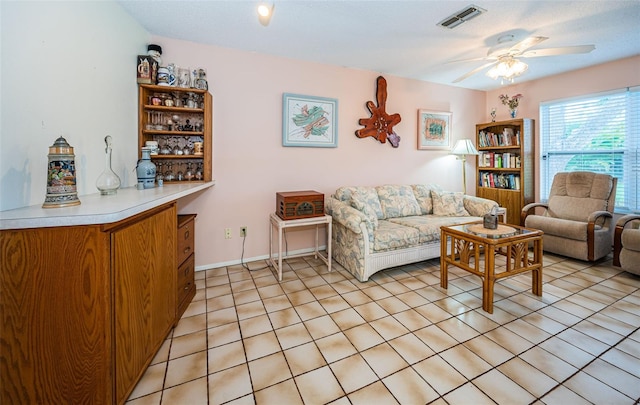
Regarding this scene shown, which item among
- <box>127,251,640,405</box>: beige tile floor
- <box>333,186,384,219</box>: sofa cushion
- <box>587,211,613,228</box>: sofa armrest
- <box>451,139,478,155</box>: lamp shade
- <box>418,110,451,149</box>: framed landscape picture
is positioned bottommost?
<box>127,251,640,405</box>: beige tile floor

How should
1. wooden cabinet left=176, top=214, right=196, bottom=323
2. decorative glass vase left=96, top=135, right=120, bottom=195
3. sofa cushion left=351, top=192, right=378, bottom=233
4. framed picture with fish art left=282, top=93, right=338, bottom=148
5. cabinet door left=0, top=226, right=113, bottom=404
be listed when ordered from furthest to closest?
framed picture with fish art left=282, top=93, right=338, bottom=148 < sofa cushion left=351, top=192, right=378, bottom=233 < wooden cabinet left=176, top=214, right=196, bottom=323 < decorative glass vase left=96, top=135, right=120, bottom=195 < cabinet door left=0, top=226, right=113, bottom=404

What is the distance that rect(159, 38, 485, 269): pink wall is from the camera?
2.82m

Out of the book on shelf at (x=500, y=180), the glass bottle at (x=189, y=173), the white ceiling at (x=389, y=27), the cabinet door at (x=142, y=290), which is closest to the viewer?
the cabinet door at (x=142, y=290)

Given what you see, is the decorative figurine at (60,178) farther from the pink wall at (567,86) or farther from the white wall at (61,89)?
the pink wall at (567,86)

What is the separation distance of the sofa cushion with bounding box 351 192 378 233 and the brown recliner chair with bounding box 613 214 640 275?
93.7 inches

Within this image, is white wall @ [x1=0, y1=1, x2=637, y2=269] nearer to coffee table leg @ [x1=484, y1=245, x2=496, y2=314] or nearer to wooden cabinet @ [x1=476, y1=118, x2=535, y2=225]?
wooden cabinet @ [x1=476, y1=118, x2=535, y2=225]

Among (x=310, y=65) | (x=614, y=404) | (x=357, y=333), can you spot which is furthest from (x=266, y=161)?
(x=614, y=404)

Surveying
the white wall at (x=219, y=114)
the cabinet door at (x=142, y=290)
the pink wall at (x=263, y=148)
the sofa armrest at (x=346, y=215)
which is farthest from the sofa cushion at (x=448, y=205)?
the cabinet door at (x=142, y=290)

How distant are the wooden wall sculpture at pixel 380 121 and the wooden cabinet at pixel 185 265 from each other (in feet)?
7.59

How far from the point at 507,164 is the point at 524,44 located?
209 cm

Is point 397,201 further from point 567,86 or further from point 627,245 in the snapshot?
point 567,86

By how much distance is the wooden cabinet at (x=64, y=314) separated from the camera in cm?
97

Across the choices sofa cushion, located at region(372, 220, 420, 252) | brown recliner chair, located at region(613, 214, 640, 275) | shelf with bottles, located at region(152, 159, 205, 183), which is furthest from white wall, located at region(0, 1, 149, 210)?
brown recliner chair, located at region(613, 214, 640, 275)

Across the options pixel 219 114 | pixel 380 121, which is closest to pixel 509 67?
pixel 380 121
